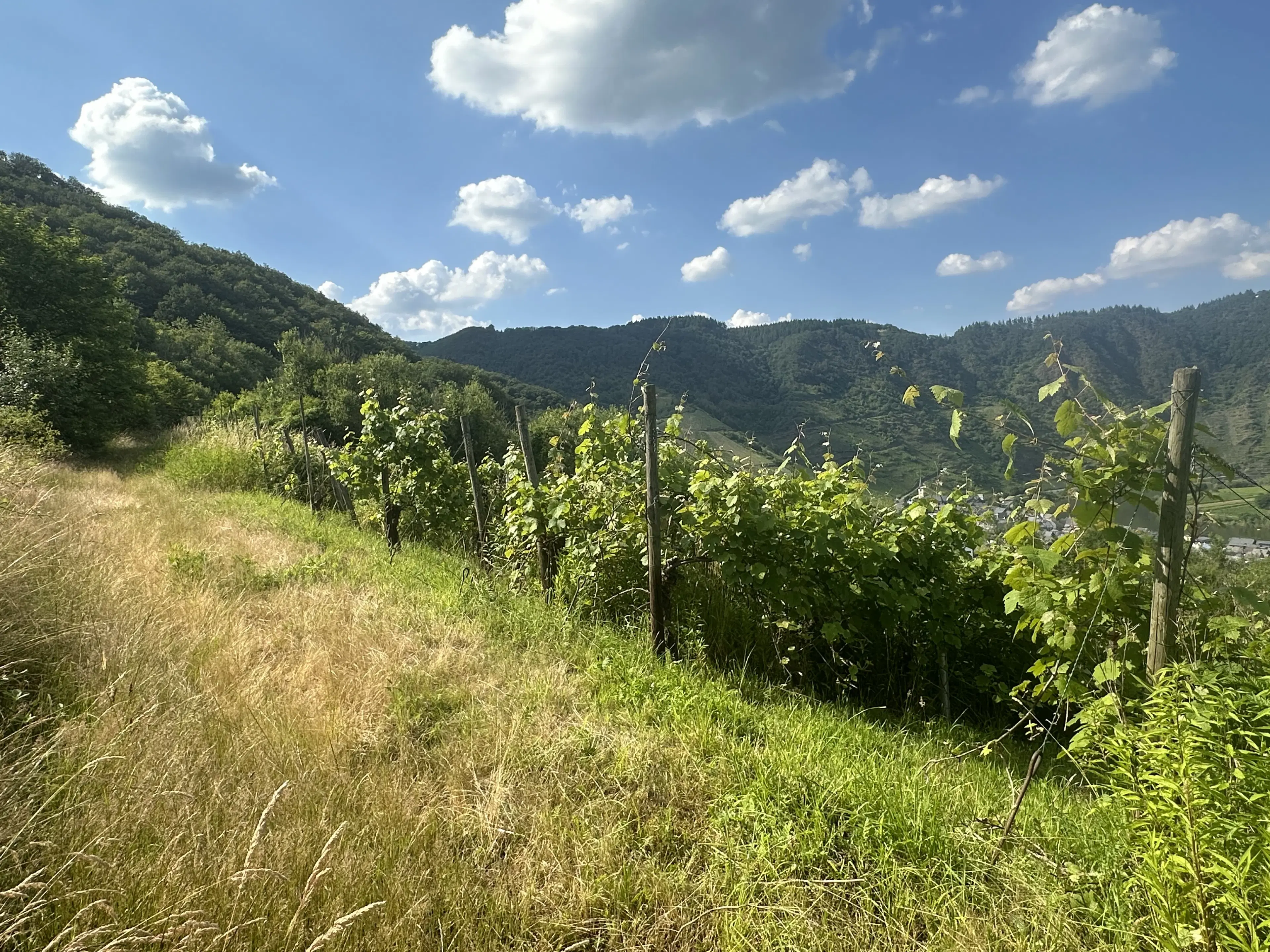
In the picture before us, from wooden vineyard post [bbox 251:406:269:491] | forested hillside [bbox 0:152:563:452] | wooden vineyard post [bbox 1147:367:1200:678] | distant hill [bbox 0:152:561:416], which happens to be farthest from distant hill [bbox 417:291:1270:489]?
wooden vineyard post [bbox 1147:367:1200:678]

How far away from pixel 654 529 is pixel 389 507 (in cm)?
523

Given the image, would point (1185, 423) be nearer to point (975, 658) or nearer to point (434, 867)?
point (975, 658)

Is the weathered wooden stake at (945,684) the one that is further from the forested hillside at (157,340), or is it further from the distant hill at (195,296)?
the distant hill at (195,296)

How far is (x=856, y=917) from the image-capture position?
1.91m

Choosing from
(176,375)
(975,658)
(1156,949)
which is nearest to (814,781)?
(1156,949)

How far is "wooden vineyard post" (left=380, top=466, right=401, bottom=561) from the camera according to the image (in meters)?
7.84

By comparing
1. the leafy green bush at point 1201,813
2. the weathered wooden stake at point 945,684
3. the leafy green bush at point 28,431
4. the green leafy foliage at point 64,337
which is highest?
the green leafy foliage at point 64,337

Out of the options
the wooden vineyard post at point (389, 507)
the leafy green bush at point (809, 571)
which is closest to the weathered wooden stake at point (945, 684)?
the leafy green bush at point (809, 571)

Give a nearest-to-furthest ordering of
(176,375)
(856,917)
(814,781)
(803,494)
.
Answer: (856,917)
(814,781)
(803,494)
(176,375)

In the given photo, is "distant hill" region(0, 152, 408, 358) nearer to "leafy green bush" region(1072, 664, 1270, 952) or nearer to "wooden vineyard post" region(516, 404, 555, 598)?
"wooden vineyard post" region(516, 404, 555, 598)

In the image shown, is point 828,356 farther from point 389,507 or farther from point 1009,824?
point 1009,824

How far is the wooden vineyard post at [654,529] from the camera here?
4.00 meters

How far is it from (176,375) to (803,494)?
94.9ft

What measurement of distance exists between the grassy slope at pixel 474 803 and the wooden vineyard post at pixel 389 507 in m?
3.82
